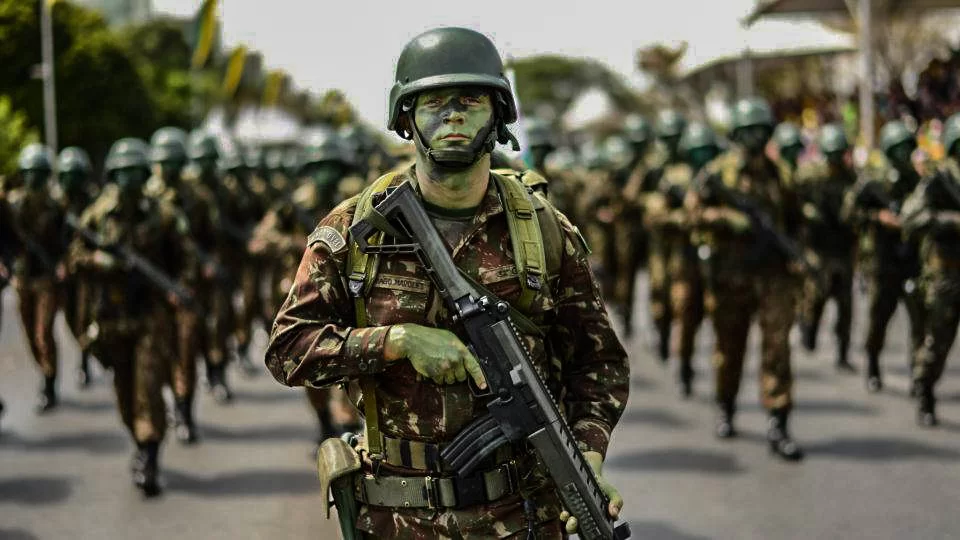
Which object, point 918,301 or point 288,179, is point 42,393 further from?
point 918,301

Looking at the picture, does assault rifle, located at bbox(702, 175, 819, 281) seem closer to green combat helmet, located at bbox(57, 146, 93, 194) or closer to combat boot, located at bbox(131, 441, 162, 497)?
combat boot, located at bbox(131, 441, 162, 497)

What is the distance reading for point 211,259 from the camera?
428 inches

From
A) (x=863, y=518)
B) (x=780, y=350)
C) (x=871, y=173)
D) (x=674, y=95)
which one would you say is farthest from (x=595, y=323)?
(x=674, y=95)

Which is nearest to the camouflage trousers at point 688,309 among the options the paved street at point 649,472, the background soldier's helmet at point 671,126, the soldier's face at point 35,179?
the paved street at point 649,472

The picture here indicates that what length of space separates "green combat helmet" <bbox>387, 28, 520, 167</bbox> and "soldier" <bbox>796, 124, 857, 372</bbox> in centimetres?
901

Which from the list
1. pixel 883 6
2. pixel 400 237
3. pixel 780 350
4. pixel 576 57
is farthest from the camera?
pixel 576 57

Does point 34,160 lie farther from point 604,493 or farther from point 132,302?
point 604,493

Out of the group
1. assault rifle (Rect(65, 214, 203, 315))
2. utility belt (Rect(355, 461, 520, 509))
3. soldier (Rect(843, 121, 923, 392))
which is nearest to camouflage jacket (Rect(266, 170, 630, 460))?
utility belt (Rect(355, 461, 520, 509))

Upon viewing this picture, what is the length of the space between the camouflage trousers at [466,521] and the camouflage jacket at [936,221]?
20.7 ft

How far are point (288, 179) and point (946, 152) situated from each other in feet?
29.5

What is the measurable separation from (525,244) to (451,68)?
431mm

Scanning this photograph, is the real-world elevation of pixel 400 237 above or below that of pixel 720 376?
above

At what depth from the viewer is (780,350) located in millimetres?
8391

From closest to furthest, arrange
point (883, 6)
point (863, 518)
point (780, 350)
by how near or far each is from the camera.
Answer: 1. point (863, 518)
2. point (780, 350)
3. point (883, 6)
